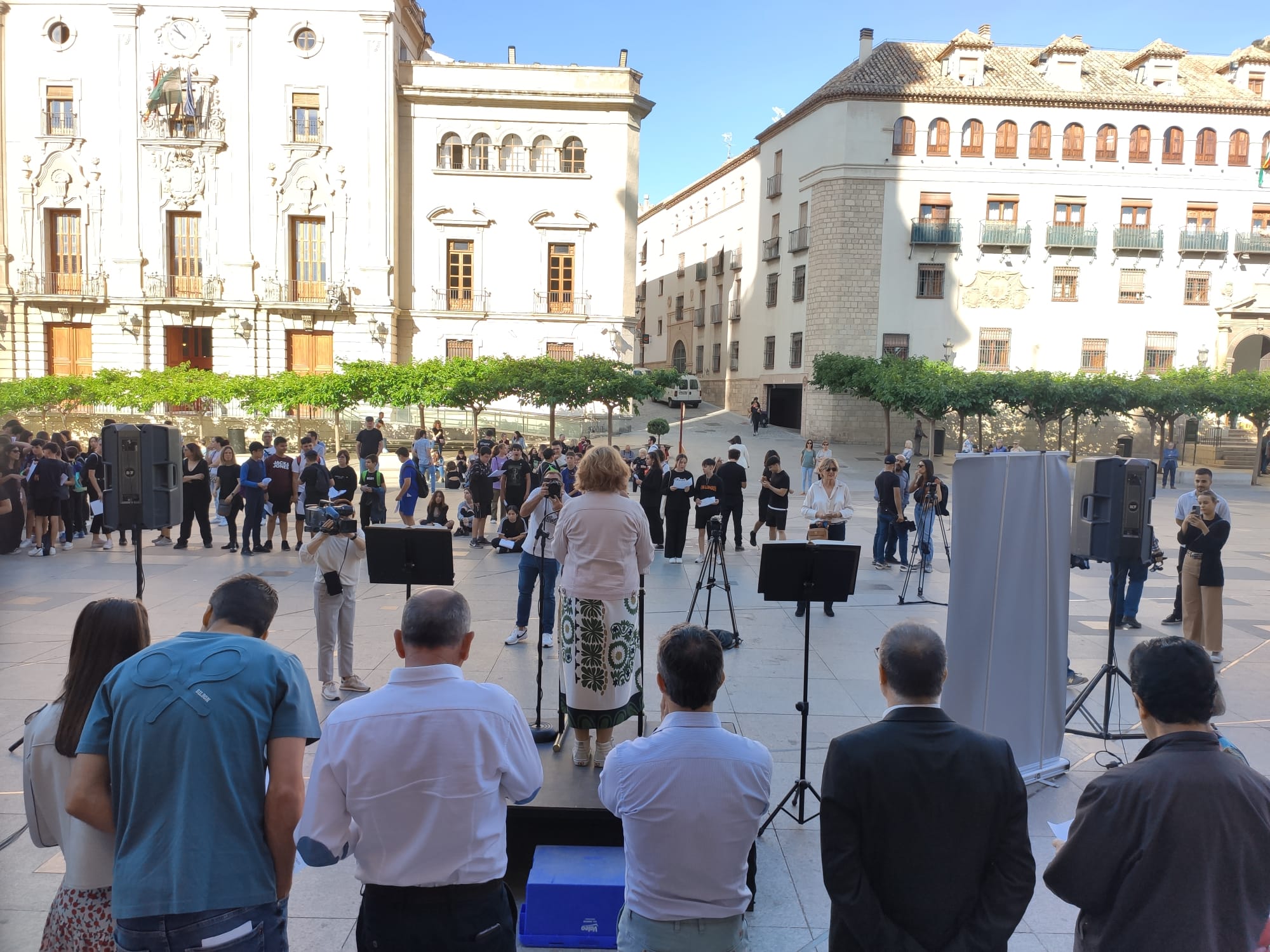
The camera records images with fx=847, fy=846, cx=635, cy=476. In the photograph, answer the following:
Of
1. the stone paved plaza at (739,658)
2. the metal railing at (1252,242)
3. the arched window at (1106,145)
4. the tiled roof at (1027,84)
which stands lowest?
the stone paved plaza at (739,658)

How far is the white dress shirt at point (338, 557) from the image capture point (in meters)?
6.45

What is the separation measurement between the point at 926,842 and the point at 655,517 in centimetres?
1113

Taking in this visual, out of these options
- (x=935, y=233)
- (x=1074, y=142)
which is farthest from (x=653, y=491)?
(x=1074, y=142)

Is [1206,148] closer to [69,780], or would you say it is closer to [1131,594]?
[1131,594]

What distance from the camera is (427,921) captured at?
2.35 m

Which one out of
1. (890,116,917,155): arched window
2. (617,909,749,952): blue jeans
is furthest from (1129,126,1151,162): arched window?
(617,909,749,952): blue jeans

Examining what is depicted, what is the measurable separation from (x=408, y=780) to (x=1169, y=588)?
1243 centimetres

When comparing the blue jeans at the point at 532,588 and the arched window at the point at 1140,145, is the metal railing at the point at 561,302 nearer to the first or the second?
the arched window at the point at 1140,145

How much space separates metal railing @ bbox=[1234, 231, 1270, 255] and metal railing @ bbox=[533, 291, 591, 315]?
27.6 meters

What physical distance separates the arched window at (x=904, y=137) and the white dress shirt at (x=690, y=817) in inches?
1468

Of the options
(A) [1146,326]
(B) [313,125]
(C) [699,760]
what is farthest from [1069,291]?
(C) [699,760]

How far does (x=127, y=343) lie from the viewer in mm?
32969

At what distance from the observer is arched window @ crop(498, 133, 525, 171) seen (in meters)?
34.5

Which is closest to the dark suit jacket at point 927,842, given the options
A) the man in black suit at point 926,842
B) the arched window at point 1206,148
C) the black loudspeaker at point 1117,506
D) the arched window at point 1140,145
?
the man in black suit at point 926,842
